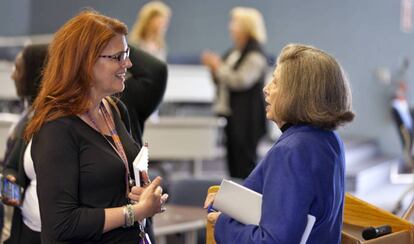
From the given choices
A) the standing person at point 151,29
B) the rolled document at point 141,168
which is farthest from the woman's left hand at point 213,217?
the standing person at point 151,29

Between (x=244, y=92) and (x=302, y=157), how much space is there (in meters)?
4.52

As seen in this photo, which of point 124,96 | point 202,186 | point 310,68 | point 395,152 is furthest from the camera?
point 395,152

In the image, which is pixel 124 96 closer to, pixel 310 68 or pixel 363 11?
pixel 310 68

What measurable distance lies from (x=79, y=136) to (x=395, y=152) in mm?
9476

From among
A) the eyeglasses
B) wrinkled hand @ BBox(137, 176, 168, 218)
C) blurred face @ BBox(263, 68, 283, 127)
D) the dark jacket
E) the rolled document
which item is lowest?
the dark jacket

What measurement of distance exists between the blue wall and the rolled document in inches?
360

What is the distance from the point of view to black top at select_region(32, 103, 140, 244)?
229cm

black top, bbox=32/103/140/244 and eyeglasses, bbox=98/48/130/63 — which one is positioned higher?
eyeglasses, bbox=98/48/130/63

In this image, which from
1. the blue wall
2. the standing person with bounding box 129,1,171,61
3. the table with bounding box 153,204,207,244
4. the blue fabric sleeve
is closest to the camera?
the blue fabric sleeve

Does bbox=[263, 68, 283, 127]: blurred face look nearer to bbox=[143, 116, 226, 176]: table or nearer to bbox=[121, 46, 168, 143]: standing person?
bbox=[121, 46, 168, 143]: standing person

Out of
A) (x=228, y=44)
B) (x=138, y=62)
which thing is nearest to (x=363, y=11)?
(x=228, y=44)

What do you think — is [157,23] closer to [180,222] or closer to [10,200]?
[180,222]

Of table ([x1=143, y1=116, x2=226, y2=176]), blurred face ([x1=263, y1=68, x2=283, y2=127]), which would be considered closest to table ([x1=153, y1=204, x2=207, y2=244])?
blurred face ([x1=263, y1=68, x2=283, y2=127])

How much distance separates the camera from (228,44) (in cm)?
1198
